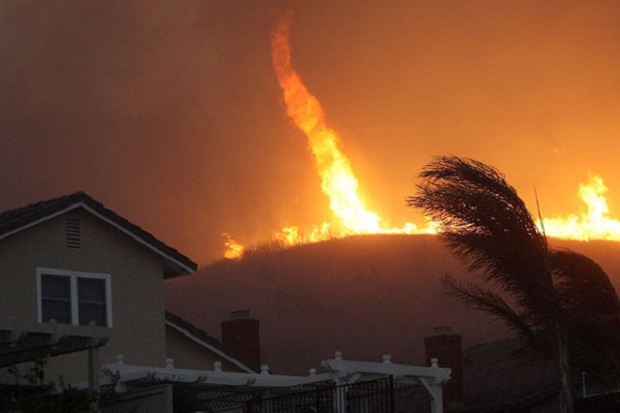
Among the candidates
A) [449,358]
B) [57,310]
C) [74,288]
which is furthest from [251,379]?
[449,358]

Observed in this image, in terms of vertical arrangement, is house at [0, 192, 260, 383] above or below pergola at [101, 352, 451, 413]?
above

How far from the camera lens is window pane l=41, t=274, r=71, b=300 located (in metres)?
28.5

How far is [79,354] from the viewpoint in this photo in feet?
94.1

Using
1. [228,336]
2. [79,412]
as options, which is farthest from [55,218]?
[79,412]

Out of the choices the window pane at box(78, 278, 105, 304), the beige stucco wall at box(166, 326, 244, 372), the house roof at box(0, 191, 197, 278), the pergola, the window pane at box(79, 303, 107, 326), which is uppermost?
the house roof at box(0, 191, 197, 278)

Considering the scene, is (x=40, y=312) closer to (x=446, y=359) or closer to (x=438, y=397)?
(x=438, y=397)

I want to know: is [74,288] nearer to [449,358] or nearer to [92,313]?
[92,313]

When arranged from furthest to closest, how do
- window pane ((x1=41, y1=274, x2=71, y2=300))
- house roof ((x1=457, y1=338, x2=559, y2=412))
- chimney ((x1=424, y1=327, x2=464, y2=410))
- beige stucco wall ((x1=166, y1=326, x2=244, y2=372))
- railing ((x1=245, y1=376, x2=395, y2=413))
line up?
chimney ((x1=424, y1=327, x2=464, y2=410)) → house roof ((x1=457, y1=338, x2=559, y2=412)) → beige stucco wall ((x1=166, y1=326, x2=244, y2=372)) → window pane ((x1=41, y1=274, x2=71, y2=300)) → railing ((x1=245, y1=376, x2=395, y2=413))

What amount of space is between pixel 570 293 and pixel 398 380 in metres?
4.31

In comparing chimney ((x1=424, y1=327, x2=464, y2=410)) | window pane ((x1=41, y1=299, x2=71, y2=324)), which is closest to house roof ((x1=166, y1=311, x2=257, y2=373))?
window pane ((x1=41, y1=299, x2=71, y2=324))

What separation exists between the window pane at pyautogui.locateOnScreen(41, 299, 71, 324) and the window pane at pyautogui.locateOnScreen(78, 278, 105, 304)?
526 mm

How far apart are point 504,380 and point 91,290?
1440cm

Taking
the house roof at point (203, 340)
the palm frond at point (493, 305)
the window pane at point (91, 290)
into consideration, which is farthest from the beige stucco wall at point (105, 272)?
the palm frond at point (493, 305)

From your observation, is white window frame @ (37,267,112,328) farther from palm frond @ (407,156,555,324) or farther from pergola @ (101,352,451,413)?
palm frond @ (407,156,555,324)
